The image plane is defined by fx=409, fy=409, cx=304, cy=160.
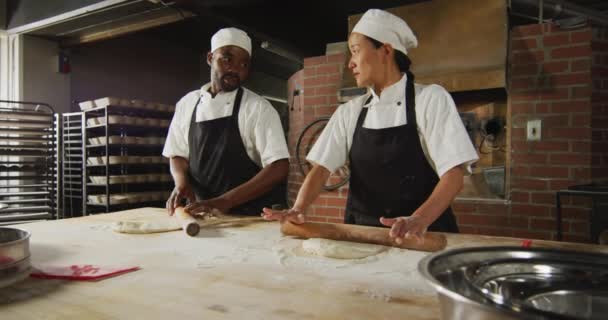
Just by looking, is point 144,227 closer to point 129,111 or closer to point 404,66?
point 404,66

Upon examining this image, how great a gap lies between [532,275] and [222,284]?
581mm

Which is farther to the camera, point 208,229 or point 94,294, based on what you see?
point 208,229

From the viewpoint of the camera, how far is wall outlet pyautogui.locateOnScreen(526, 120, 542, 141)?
2.71m

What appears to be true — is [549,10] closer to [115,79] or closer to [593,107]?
[593,107]

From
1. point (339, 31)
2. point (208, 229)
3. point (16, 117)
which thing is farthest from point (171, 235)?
point (339, 31)

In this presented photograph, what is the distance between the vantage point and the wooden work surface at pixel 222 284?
72 centimetres

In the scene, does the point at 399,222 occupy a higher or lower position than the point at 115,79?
lower

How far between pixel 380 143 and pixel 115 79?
4535 millimetres

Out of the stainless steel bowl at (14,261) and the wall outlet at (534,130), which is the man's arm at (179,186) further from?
the wall outlet at (534,130)

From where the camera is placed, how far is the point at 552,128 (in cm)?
268

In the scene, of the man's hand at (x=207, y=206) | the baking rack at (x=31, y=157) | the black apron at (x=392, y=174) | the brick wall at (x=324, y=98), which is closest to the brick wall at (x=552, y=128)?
the brick wall at (x=324, y=98)

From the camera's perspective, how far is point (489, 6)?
2.88 metres

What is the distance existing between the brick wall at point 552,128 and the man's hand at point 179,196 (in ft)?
6.70

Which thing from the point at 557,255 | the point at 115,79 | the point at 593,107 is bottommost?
the point at 557,255
